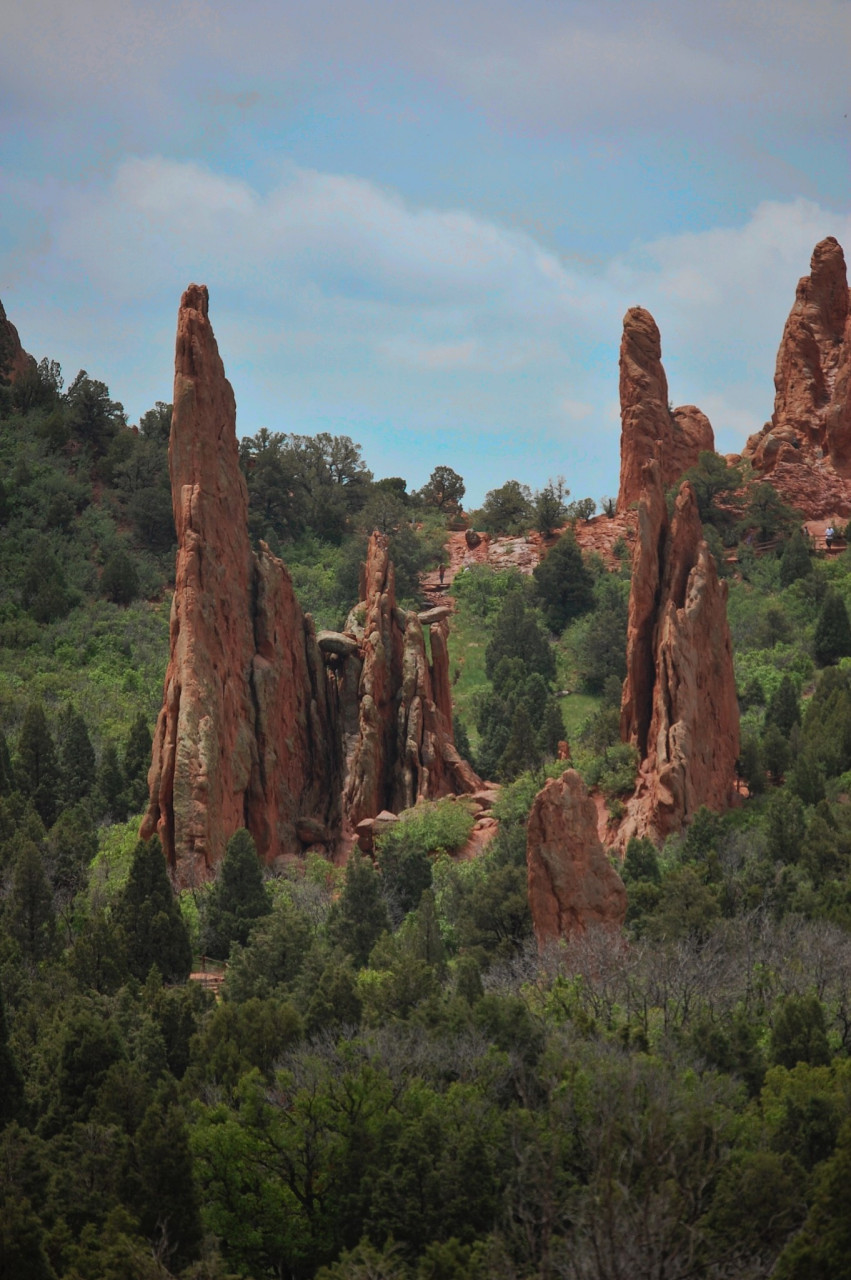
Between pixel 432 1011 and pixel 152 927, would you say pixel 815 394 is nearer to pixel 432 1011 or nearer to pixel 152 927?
pixel 152 927

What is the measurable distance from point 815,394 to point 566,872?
62.3 m

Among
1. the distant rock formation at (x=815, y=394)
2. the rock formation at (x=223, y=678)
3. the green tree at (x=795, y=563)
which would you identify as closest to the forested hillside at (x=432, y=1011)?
the rock formation at (x=223, y=678)

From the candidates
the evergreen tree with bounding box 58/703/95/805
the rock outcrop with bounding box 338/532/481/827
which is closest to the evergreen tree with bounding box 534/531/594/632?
the rock outcrop with bounding box 338/532/481/827

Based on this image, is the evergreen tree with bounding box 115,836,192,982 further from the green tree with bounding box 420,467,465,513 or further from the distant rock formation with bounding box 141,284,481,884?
the green tree with bounding box 420,467,465,513

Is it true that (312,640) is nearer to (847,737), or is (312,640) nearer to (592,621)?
(847,737)

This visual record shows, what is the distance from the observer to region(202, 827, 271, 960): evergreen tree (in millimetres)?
54281

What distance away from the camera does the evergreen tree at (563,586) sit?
97.6m

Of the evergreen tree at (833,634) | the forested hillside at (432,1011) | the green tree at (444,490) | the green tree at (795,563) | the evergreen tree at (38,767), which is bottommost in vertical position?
the forested hillside at (432,1011)

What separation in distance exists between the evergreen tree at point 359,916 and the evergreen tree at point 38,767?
52.8ft

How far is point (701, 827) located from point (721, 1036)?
55.5 feet

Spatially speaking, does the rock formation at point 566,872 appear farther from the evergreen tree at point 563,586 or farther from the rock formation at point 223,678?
the evergreen tree at point 563,586

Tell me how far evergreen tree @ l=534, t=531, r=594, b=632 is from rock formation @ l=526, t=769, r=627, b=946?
157 ft

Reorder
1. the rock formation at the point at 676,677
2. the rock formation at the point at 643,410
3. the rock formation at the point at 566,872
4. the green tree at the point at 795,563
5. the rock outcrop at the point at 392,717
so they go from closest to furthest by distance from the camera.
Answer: the rock formation at the point at 566,872
the rock formation at the point at 676,677
the rock outcrop at the point at 392,717
the green tree at the point at 795,563
the rock formation at the point at 643,410

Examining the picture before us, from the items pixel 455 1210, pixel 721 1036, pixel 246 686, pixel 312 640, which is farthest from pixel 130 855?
pixel 455 1210
